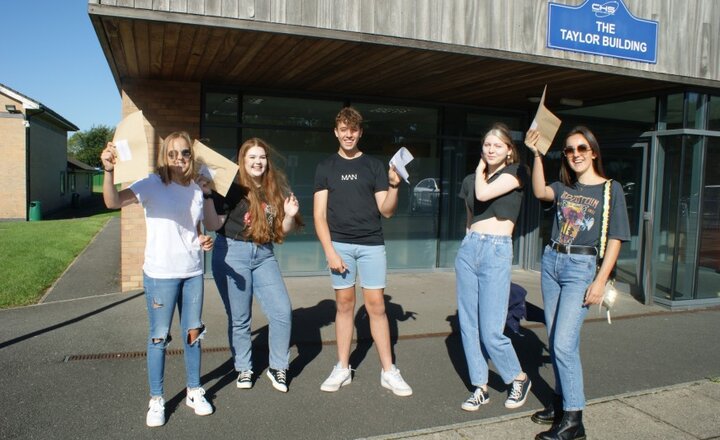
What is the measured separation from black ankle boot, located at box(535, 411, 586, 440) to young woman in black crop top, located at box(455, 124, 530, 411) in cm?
47

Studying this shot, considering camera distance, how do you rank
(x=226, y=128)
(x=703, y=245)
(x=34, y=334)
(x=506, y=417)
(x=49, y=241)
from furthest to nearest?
(x=49, y=241) → (x=226, y=128) → (x=703, y=245) → (x=34, y=334) → (x=506, y=417)

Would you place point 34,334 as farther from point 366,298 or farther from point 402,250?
point 402,250

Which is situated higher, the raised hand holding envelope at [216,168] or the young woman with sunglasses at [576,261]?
the raised hand holding envelope at [216,168]

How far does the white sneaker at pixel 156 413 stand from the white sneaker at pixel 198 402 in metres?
0.21

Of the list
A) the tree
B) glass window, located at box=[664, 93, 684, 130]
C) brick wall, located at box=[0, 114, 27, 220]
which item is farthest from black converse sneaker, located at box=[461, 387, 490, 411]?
the tree

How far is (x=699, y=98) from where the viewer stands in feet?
24.3

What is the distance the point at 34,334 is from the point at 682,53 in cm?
777

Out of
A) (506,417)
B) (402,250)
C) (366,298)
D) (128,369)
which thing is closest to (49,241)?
(402,250)

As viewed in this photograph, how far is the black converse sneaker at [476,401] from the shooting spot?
156 inches

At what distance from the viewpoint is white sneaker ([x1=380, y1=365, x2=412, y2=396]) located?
4223mm

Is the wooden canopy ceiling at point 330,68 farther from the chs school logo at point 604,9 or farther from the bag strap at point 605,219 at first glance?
the bag strap at point 605,219

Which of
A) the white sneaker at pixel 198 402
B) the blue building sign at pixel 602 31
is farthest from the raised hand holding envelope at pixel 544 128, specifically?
the blue building sign at pixel 602 31

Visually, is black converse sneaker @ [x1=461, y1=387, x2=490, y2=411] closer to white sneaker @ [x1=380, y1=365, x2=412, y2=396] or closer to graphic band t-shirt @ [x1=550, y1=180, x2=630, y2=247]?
white sneaker @ [x1=380, y1=365, x2=412, y2=396]

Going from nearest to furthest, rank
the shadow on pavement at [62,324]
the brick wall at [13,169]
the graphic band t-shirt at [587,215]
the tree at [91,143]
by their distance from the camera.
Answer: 1. the graphic band t-shirt at [587,215]
2. the shadow on pavement at [62,324]
3. the brick wall at [13,169]
4. the tree at [91,143]
